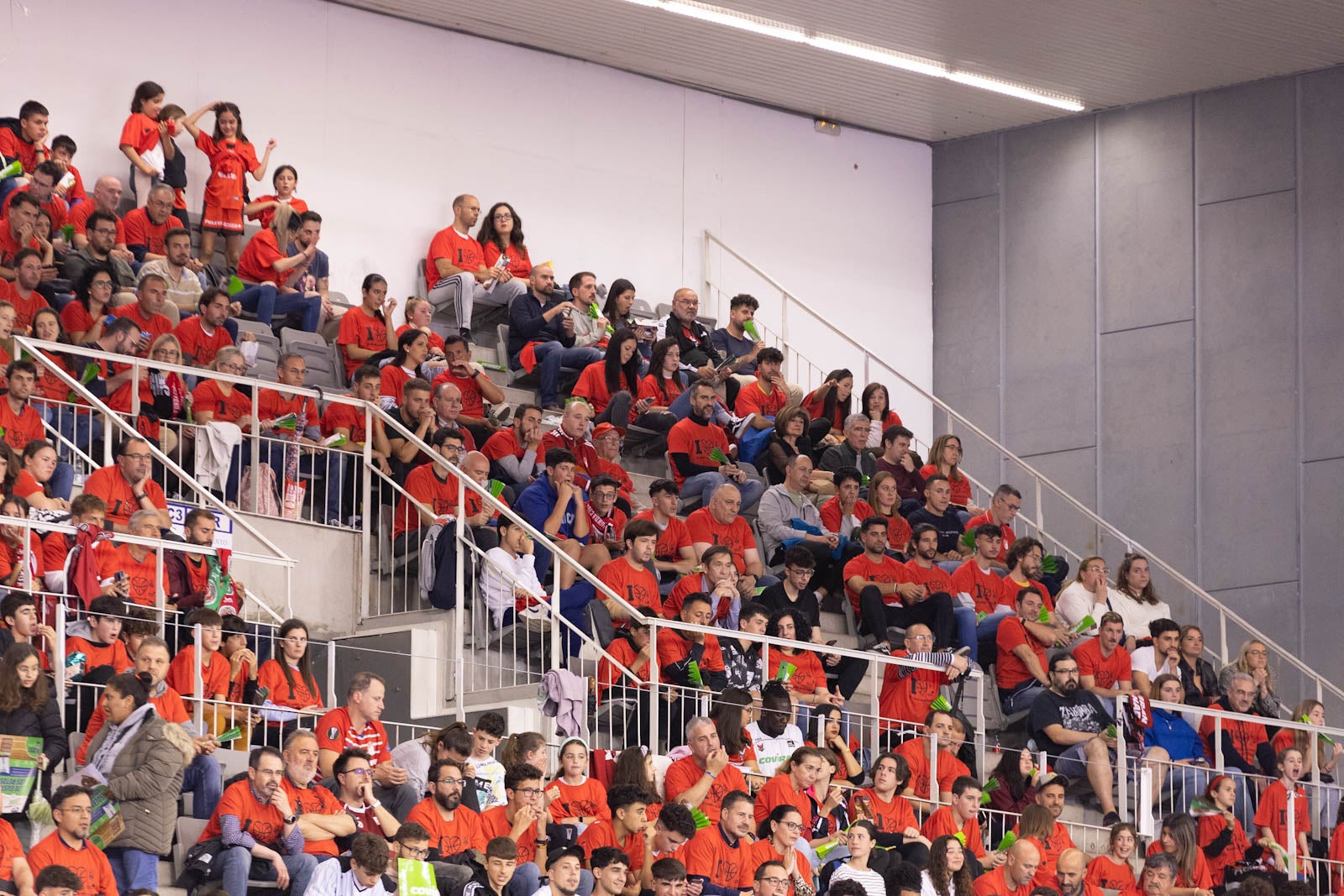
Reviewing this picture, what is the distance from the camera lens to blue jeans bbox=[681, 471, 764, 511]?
15.5 m

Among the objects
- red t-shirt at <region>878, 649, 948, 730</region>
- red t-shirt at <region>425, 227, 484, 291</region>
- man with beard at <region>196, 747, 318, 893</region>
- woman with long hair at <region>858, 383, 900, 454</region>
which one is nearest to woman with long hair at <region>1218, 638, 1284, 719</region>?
red t-shirt at <region>878, 649, 948, 730</region>

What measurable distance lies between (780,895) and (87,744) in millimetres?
3316

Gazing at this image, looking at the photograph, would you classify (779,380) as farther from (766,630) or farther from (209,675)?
(209,675)

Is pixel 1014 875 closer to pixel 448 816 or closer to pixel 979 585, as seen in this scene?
pixel 448 816

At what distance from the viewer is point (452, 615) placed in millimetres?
12695

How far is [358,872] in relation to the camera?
9.50 metres

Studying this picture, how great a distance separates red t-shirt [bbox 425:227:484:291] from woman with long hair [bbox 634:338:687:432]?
166cm

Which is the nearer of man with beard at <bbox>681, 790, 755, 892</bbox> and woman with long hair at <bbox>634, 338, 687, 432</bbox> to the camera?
man with beard at <bbox>681, 790, 755, 892</bbox>

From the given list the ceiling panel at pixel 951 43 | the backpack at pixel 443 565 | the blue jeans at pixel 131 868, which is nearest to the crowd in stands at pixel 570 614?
the blue jeans at pixel 131 868

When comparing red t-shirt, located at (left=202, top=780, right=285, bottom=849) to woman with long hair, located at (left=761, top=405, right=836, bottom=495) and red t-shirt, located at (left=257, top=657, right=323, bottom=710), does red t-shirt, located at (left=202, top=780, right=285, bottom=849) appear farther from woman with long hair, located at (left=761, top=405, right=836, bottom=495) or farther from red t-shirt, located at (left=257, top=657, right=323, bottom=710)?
woman with long hair, located at (left=761, top=405, right=836, bottom=495)

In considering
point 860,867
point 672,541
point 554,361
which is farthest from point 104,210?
point 860,867

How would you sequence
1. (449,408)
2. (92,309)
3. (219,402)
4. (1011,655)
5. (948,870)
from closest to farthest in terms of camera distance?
(948,870) → (219,402) → (92,309) → (1011,655) → (449,408)

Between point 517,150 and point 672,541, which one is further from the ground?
point 517,150

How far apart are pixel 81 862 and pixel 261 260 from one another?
7581mm
